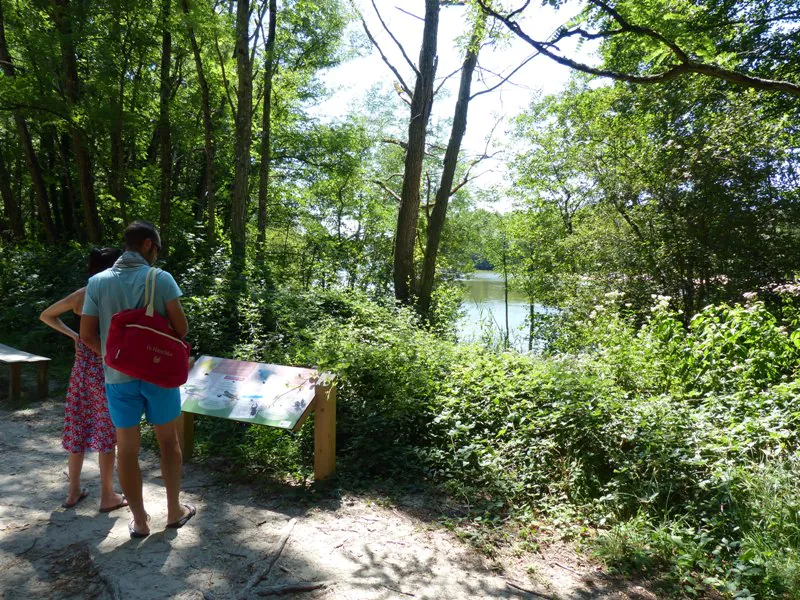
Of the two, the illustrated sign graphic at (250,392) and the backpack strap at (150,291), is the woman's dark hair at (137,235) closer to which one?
the backpack strap at (150,291)

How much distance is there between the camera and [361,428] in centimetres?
462

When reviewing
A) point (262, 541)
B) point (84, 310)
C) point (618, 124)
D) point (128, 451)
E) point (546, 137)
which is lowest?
point (262, 541)

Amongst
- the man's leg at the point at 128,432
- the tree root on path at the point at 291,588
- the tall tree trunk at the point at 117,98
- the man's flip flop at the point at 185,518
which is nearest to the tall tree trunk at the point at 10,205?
the tall tree trunk at the point at 117,98

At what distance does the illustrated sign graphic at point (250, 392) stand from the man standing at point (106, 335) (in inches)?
39.7

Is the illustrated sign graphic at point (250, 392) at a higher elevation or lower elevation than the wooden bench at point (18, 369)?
higher

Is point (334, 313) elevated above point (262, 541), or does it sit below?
above

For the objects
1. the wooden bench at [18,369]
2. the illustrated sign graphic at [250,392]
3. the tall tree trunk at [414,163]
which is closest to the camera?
the illustrated sign graphic at [250,392]

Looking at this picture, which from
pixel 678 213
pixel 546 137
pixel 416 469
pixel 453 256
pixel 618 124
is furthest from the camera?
pixel 453 256

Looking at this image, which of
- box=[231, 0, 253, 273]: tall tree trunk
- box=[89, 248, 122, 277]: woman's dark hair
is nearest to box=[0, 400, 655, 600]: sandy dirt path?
box=[89, 248, 122, 277]: woman's dark hair

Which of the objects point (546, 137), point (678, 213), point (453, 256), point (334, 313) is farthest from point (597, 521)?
point (453, 256)

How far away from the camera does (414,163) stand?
427 inches

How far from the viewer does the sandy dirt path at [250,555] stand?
2689mm

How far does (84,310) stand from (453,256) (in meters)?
30.2

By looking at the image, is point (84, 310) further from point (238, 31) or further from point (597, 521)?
point (238, 31)
